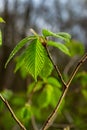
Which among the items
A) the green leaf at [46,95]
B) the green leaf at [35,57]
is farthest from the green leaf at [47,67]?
the green leaf at [46,95]

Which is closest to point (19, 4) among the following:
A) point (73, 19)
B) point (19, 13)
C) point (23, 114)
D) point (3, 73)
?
point (19, 13)

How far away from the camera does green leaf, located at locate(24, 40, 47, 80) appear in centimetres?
81

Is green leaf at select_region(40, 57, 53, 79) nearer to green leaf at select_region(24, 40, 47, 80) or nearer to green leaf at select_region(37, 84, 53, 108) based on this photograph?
green leaf at select_region(24, 40, 47, 80)

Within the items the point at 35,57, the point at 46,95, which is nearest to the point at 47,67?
the point at 35,57

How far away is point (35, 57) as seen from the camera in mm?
822

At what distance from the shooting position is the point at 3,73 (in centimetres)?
496

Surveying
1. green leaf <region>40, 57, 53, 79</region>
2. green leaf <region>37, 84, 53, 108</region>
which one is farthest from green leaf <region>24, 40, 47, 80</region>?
green leaf <region>37, 84, 53, 108</region>

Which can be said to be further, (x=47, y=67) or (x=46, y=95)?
(x=46, y=95)

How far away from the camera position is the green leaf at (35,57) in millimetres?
815

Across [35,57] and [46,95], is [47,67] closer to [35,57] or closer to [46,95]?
[35,57]

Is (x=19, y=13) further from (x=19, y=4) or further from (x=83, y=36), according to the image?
(x=83, y=36)

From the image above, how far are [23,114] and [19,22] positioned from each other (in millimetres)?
5303

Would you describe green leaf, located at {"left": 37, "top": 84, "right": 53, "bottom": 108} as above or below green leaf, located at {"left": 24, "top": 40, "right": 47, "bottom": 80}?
below

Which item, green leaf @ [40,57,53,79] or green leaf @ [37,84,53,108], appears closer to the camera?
green leaf @ [40,57,53,79]
